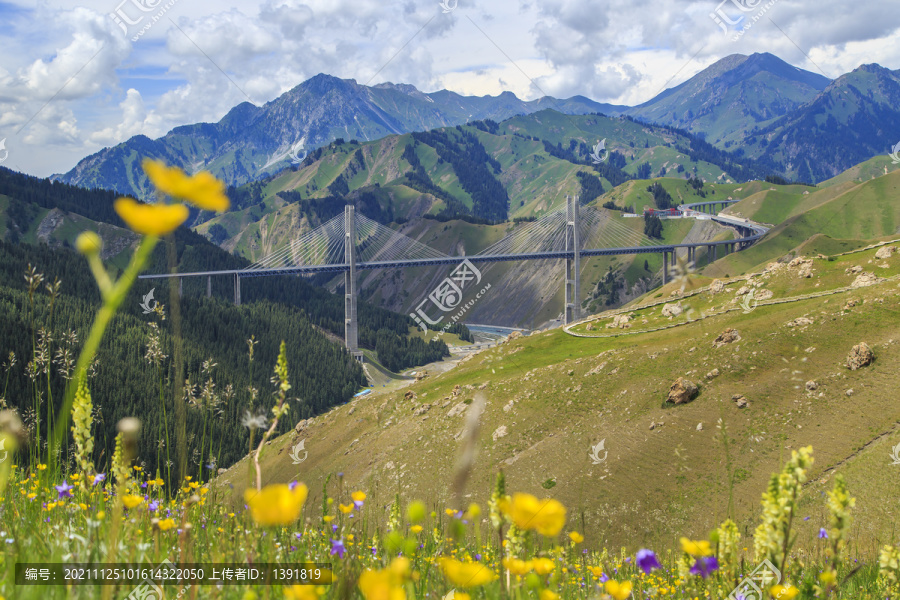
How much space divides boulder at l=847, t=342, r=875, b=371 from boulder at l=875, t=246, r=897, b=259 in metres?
32.7

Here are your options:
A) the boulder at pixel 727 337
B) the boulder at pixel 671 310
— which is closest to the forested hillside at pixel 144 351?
the boulder at pixel 727 337

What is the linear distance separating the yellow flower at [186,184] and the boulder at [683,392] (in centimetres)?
5489

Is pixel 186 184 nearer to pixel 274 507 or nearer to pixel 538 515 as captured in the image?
pixel 274 507

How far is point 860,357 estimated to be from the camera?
48.7 metres

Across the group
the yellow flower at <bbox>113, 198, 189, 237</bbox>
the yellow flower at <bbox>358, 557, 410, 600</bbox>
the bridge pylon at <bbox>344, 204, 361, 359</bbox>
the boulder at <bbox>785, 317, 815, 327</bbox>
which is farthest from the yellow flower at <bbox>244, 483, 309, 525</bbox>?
the bridge pylon at <bbox>344, 204, 361, 359</bbox>

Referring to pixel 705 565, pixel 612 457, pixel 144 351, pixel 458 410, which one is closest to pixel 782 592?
pixel 705 565

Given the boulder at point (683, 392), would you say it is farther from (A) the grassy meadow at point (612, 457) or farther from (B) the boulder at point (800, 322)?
(B) the boulder at point (800, 322)

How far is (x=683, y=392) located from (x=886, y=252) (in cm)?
4387

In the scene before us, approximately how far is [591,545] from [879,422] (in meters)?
24.4

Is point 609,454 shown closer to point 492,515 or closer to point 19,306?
→ point 492,515

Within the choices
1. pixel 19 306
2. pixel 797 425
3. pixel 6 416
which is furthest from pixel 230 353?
pixel 6 416

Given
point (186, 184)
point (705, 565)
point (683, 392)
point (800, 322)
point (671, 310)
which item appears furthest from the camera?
point (671, 310)

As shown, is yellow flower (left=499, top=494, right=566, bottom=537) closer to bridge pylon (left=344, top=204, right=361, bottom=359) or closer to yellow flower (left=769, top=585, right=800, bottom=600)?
yellow flower (left=769, top=585, right=800, bottom=600)

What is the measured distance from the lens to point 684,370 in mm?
55688
